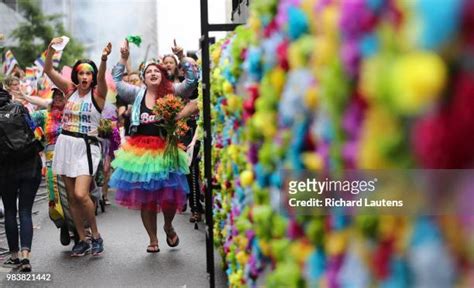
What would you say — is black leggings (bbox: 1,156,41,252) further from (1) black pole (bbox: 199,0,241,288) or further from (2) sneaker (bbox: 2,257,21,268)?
(1) black pole (bbox: 199,0,241,288)

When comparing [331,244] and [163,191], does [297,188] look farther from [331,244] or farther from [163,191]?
[163,191]

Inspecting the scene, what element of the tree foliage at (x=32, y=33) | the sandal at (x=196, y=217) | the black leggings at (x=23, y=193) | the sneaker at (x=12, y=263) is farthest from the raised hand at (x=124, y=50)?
the tree foliage at (x=32, y=33)

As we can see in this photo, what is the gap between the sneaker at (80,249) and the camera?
841cm

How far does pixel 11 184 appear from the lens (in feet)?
24.1

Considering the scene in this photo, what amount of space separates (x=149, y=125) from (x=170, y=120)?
0.30 metres

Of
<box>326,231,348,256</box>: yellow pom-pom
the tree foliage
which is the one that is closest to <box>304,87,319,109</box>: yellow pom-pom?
<box>326,231,348,256</box>: yellow pom-pom

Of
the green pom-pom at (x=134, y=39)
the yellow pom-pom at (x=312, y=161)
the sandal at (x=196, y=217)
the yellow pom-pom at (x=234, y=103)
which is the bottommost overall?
the sandal at (x=196, y=217)

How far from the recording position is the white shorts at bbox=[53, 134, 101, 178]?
26.5ft

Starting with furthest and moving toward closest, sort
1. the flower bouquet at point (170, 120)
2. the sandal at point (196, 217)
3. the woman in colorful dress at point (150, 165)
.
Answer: the sandal at point (196, 217), the woman in colorful dress at point (150, 165), the flower bouquet at point (170, 120)

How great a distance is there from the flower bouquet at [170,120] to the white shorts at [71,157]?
0.75 m

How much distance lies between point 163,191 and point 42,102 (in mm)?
2375

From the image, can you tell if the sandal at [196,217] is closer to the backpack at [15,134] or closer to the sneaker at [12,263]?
the sneaker at [12,263]

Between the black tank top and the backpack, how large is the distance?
1.08 meters

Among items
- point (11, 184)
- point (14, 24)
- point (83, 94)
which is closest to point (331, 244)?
point (11, 184)
